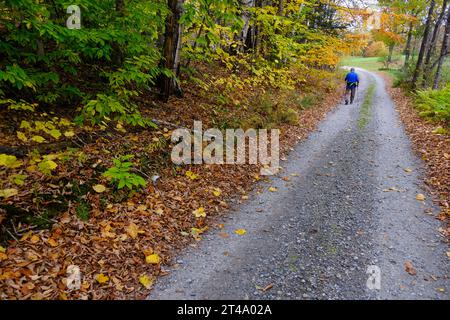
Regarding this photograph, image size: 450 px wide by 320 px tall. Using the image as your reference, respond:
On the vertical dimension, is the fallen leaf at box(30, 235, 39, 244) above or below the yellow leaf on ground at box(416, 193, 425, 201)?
above

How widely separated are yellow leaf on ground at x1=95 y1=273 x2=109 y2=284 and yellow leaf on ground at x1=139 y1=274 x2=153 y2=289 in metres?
0.45

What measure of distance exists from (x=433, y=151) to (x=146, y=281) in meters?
9.03

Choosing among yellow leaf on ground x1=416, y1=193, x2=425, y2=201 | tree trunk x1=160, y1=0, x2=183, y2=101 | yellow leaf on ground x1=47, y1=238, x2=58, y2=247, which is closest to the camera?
yellow leaf on ground x1=47, y1=238, x2=58, y2=247

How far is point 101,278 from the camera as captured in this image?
13.3ft

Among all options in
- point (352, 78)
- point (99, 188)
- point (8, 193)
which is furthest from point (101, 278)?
point (352, 78)

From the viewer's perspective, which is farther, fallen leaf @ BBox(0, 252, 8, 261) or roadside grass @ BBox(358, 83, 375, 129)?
roadside grass @ BBox(358, 83, 375, 129)

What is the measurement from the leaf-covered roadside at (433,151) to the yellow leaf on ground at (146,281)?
5.15 metres

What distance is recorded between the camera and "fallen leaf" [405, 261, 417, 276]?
4489mm

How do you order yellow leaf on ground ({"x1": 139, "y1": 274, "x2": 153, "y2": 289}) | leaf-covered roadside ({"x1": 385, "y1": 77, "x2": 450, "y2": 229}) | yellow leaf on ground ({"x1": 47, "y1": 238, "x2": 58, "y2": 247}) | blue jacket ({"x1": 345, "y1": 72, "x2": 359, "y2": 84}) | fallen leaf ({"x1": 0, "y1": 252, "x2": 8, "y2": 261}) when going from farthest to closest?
1. blue jacket ({"x1": 345, "y1": 72, "x2": 359, "y2": 84})
2. leaf-covered roadside ({"x1": 385, "y1": 77, "x2": 450, "y2": 229})
3. yellow leaf on ground ({"x1": 47, "y1": 238, "x2": 58, "y2": 247})
4. yellow leaf on ground ({"x1": 139, "y1": 274, "x2": 153, "y2": 289})
5. fallen leaf ({"x1": 0, "y1": 252, "x2": 8, "y2": 261})

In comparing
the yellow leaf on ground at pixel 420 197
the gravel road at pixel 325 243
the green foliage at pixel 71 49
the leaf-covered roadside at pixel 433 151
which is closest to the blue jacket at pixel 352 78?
the leaf-covered roadside at pixel 433 151

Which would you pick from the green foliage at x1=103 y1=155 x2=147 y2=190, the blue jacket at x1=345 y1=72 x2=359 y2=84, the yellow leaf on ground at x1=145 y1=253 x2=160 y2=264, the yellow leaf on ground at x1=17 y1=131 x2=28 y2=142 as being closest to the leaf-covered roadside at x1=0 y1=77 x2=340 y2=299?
the yellow leaf on ground at x1=145 y1=253 x2=160 y2=264

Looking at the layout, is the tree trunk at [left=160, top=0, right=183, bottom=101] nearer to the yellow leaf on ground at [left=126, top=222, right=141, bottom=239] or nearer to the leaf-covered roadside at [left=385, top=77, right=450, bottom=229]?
the yellow leaf on ground at [left=126, top=222, right=141, bottom=239]

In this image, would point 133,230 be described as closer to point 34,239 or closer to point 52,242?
point 52,242
